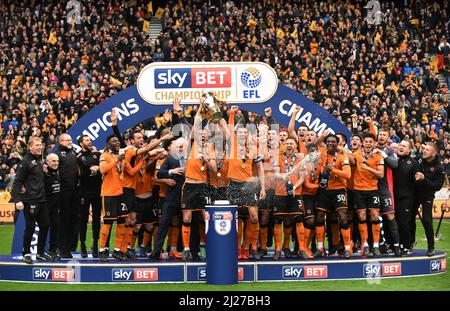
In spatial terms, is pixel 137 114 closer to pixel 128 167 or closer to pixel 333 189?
pixel 128 167

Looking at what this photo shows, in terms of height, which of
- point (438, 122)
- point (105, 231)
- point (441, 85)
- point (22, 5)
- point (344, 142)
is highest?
Answer: point (22, 5)

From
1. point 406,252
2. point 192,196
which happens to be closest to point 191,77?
point 192,196

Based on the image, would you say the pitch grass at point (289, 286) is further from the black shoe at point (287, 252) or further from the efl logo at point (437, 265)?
the black shoe at point (287, 252)

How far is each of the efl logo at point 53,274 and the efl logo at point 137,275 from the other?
66 centimetres

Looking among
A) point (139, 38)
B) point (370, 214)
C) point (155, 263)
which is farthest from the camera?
point (139, 38)

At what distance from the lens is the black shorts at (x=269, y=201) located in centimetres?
1424

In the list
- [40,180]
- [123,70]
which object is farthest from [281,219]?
[123,70]

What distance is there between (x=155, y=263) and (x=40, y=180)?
216cm

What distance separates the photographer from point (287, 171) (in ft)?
46.8

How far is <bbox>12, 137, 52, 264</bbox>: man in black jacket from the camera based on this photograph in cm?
1352

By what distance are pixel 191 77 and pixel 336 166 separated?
119 inches

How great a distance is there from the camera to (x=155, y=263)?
44.0 feet

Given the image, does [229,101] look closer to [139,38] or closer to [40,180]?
[40,180]
